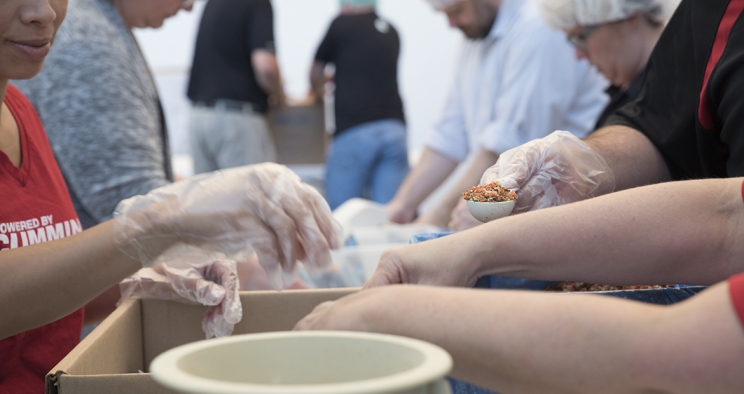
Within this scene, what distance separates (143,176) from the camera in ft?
4.50

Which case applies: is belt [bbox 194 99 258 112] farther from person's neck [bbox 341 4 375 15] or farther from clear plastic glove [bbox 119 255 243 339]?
clear plastic glove [bbox 119 255 243 339]

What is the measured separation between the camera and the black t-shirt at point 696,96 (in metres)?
0.98

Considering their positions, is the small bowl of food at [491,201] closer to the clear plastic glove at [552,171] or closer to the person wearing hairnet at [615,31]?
the clear plastic glove at [552,171]

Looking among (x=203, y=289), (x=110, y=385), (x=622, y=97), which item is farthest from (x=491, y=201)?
(x=622, y=97)

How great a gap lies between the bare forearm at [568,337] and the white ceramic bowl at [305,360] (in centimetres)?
7

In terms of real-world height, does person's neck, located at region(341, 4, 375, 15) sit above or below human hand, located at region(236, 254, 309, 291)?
above

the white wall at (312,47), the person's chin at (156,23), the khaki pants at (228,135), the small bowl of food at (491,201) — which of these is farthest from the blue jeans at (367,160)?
the small bowl of food at (491,201)

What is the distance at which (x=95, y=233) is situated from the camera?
2.89ft

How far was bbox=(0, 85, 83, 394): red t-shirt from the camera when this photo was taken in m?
0.94

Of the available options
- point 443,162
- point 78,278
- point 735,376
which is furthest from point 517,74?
point 735,376

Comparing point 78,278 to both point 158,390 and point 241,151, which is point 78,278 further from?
point 241,151

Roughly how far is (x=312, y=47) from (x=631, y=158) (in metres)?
4.03

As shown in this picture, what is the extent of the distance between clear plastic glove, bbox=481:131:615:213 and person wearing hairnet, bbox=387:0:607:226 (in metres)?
0.99

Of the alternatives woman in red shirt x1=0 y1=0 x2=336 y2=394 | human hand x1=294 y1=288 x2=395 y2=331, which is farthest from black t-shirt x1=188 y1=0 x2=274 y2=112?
human hand x1=294 y1=288 x2=395 y2=331
